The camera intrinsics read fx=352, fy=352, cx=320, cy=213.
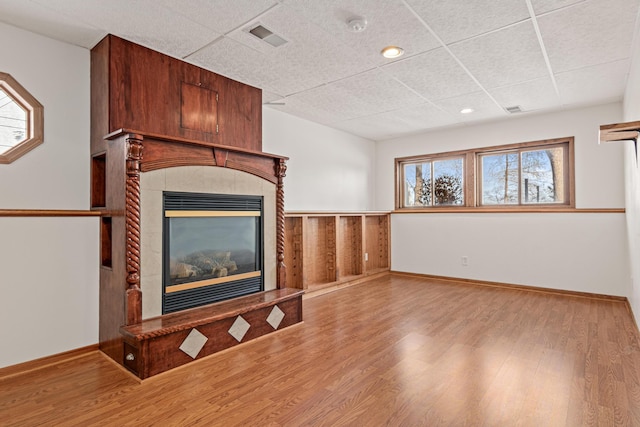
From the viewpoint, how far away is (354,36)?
2688 mm

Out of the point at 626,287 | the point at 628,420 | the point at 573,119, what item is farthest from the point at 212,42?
the point at 626,287

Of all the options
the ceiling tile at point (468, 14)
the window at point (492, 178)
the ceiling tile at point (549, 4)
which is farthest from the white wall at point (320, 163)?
the ceiling tile at point (549, 4)

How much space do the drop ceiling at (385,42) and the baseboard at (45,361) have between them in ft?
7.81

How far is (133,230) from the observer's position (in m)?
2.50

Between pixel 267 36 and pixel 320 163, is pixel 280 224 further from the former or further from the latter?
pixel 320 163

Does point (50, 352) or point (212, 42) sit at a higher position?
point (212, 42)

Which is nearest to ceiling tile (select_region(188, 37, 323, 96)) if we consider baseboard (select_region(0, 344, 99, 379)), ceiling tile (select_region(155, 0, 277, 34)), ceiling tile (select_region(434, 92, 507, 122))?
ceiling tile (select_region(155, 0, 277, 34))

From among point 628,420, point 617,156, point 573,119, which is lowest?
point 628,420

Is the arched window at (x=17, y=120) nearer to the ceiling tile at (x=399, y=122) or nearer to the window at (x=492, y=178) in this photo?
the ceiling tile at (x=399, y=122)

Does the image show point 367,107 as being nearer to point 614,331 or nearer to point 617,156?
point 617,156

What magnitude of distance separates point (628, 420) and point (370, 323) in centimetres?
195

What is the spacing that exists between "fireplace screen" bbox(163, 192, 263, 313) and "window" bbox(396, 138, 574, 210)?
3.54 m

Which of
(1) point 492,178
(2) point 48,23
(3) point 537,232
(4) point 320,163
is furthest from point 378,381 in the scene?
(1) point 492,178

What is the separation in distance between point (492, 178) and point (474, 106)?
1.42 meters
